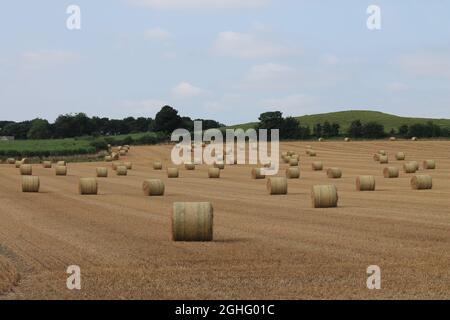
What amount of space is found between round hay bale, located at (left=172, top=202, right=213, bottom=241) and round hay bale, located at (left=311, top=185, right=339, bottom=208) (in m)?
9.68

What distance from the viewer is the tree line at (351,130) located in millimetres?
108750

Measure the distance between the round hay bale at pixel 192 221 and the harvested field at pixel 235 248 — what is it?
1.10 feet

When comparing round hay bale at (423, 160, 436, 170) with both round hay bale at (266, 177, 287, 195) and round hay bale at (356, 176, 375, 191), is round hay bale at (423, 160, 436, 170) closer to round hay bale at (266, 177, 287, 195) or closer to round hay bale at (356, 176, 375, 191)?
round hay bale at (356, 176, 375, 191)

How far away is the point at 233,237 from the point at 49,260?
17.4ft

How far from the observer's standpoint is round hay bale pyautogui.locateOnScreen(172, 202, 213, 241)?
64.1ft

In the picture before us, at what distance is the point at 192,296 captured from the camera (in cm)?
1314

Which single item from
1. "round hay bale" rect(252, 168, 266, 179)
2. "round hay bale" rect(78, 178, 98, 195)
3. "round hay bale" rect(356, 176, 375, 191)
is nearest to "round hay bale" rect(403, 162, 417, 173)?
"round hay bale" rect(252, 168, 266, 179)

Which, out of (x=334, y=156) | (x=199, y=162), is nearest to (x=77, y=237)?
(x=199, y=162)

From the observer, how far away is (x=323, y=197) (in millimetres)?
28922

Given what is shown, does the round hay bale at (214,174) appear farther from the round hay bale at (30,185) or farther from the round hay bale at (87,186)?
the round hay bale at (87,186)

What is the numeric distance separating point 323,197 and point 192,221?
10.1 meters

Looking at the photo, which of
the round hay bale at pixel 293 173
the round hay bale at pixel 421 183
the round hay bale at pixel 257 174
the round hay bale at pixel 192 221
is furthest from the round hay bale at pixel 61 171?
the round hay bale at pixel 192 221

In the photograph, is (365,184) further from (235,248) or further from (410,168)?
(235,248)

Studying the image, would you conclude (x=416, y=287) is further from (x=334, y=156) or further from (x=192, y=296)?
(x=334, y=156)
